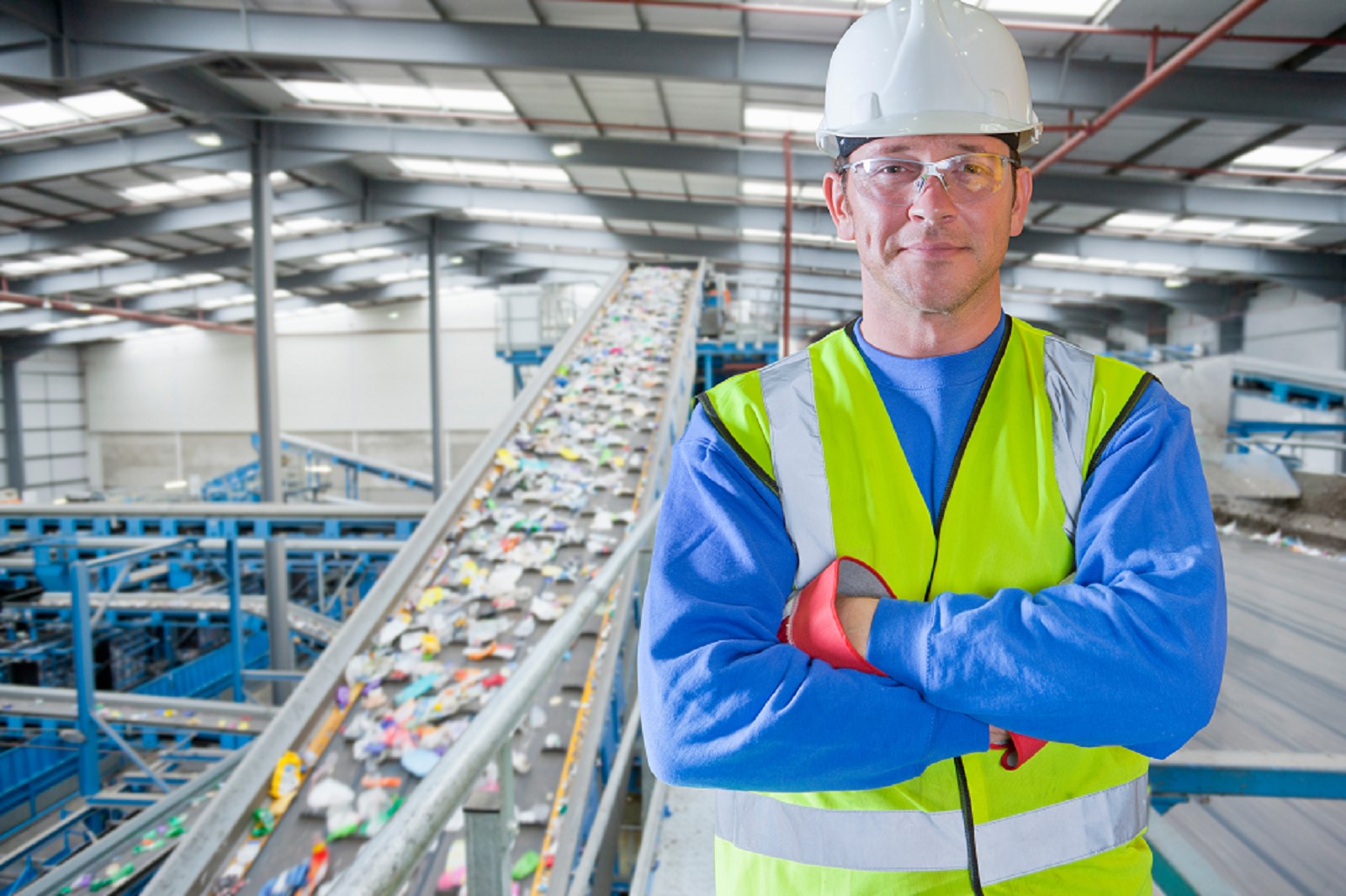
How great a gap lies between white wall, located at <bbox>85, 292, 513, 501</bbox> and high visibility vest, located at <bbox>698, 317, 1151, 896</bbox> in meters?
23.3

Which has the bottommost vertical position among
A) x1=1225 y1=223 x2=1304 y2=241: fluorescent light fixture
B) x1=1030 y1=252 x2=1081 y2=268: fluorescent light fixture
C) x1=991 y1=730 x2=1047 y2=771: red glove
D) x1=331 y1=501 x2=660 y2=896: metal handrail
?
x1=331 y1=501 x2=660 y2=896: metal handrail

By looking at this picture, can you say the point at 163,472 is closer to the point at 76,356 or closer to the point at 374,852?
the point at 76,356

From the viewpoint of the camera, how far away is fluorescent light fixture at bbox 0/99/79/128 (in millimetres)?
9523

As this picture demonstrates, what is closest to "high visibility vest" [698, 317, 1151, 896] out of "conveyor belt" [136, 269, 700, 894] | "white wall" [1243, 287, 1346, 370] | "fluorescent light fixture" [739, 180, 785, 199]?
"conveyor belt" [136, 269, 700, 894]

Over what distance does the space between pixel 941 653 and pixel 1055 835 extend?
33 cm

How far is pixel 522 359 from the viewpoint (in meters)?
12.2

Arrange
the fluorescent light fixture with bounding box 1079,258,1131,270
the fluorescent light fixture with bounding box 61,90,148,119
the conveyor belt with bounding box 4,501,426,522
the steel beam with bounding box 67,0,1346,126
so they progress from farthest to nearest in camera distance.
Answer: the fluorescent light fixture with bounding box 1079,258,1131,270
the fluorescent light fixture with bounding box 61,90,148,119
the steel beam with bounding box 67,0,1346,126
the conveyor belt with bounding box 4,501,426,522

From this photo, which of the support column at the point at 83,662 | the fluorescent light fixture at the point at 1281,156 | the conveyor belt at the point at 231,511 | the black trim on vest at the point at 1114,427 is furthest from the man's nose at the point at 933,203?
the fluorescent light fixture at the point at 1281,156

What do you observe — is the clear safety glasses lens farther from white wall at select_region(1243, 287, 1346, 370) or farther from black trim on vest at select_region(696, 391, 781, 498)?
white wall at select_region(1243, 287, 1346, 370)

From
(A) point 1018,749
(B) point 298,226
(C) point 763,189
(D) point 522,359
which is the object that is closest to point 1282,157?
(C) point 763,189

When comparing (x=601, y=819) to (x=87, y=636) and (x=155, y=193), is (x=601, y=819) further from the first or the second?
(x=155, y=193)

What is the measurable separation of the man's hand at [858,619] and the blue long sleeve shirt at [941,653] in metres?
0.01

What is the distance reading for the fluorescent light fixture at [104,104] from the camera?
31.1 feet

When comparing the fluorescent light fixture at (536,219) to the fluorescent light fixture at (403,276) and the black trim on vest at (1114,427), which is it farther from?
the black trim on vest at (1114,427)
